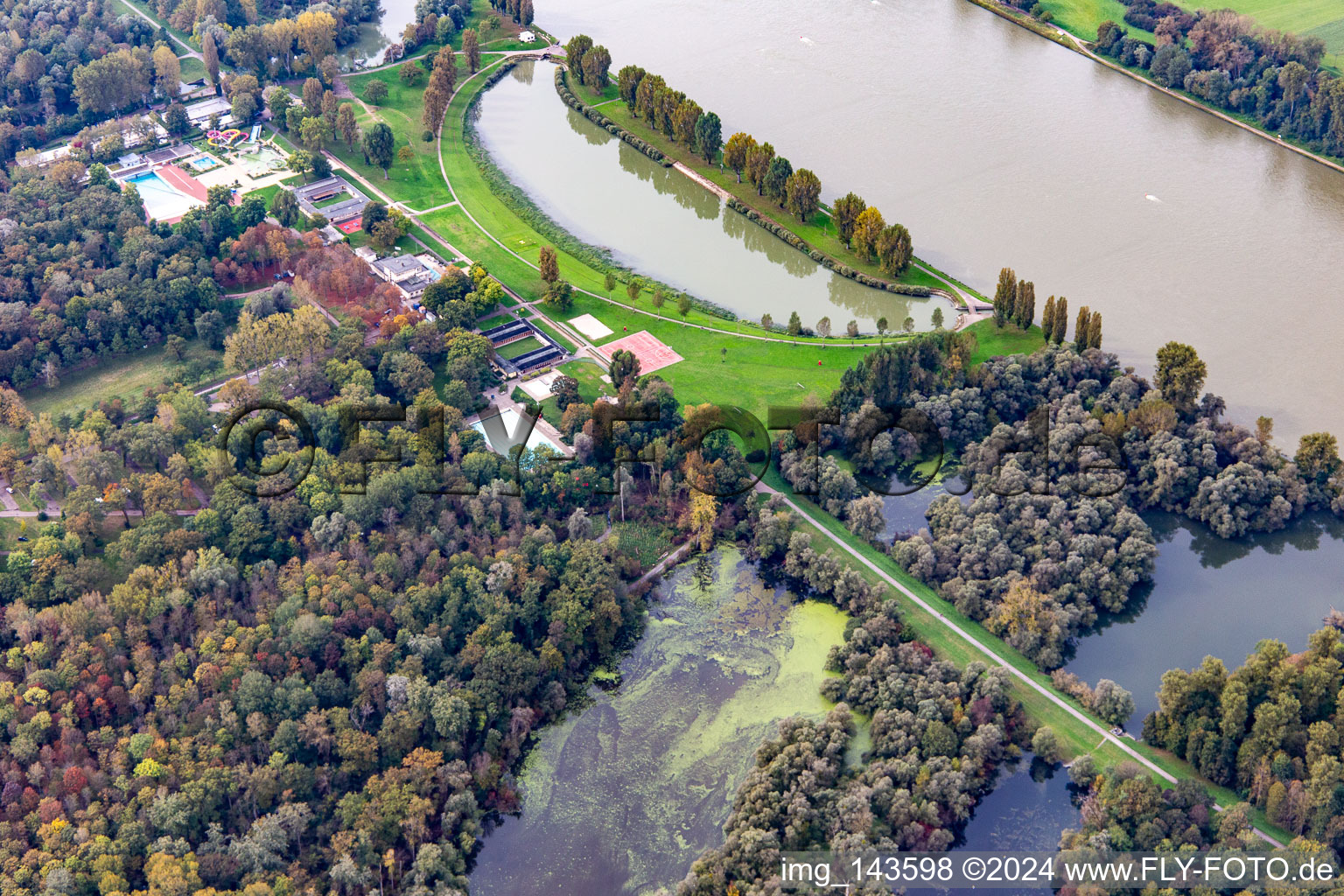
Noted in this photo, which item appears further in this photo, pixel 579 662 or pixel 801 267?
pixel 801 267

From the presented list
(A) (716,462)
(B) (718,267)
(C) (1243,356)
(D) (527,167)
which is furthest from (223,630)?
(C) (1243,356)

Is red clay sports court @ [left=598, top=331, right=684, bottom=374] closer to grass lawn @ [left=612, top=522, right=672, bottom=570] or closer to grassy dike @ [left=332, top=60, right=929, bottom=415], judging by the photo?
grassy dike @ [left=332, top=60, right=929, bottom=415]

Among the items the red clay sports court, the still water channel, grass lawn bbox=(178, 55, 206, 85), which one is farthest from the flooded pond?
grass lawn bbox=(178, 55, 206, 85)

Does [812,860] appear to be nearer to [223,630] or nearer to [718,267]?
[223,630]

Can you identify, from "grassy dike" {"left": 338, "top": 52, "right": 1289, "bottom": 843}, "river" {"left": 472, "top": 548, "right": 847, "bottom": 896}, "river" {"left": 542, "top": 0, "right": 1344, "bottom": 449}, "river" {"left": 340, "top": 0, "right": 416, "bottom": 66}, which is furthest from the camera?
"river" {"left": 340, "top": 0, "right": 416, "bottom": 66}

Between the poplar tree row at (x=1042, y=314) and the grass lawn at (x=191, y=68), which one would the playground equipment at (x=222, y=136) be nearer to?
the grass lawn at (x=191, y=68)

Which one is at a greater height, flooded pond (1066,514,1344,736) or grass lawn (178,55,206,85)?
grass lawn (178,55,206,85)
